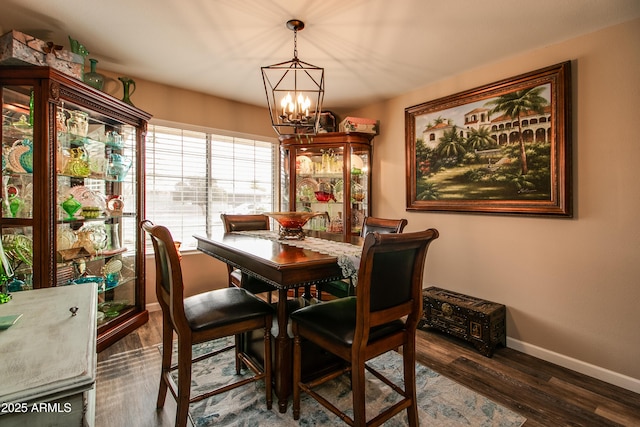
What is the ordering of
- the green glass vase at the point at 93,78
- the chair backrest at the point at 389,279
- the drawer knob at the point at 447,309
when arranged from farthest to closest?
1. the drawer knob at the point at 447,309
2. the green glass vase at the point at 93,78
3. the chair backrest at the point at 389,279

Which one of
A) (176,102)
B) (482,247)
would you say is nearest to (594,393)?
(482,247)

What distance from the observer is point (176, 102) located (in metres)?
3.48

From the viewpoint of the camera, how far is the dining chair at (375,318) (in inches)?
52.4

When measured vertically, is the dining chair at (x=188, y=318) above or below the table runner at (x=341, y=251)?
below

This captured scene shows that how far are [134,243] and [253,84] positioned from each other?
2.01 meters

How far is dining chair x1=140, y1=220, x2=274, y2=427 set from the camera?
1504 mm

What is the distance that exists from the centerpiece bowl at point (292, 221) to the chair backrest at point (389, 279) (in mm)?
980

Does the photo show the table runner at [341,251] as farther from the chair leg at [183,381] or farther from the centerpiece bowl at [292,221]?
the chair leg at [183,381]

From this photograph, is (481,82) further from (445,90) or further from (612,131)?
(612,131)

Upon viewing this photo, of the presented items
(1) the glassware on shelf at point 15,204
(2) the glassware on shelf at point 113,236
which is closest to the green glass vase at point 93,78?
(1) the glassware on shelf at point 15,204

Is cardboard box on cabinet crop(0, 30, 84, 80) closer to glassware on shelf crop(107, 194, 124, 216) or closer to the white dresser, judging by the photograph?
glassware on shelf crop(107, 194, 124, 216)

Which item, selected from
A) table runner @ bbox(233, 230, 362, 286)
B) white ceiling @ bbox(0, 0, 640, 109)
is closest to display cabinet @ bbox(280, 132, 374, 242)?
white ceiling @ bbox(0, 0, 640, 109)

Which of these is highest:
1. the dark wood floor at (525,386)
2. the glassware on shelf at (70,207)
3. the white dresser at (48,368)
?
the glassware on shelf at (70,207)

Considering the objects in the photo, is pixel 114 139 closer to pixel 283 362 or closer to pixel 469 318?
pixel 283 362
